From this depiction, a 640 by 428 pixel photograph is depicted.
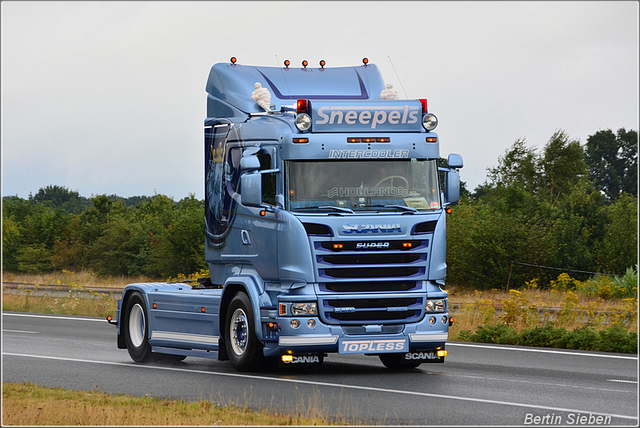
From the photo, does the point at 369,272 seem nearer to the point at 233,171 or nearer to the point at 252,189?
the point at 252,189

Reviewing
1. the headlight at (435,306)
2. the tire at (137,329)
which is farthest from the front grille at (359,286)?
the tire at (137,329)

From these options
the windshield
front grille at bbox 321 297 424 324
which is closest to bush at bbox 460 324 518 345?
front grille at bbox 321 297 424 324

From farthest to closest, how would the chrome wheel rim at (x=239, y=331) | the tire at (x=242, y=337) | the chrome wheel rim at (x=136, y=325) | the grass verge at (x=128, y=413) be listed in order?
1. the chrome wheel rim at (x=136, y=325)
2. the chrome wheel rim at (x=239, y=331)
3. the tire at (x=242, y=337)
4. the grass verge at (x=128, y=413)

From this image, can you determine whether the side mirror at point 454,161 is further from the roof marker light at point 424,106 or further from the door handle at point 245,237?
the door handle at point 245,237

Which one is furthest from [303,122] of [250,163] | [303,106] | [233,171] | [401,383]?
[401,383]

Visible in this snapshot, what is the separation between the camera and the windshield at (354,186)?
1157 cm

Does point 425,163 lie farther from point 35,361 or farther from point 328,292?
point 35,361

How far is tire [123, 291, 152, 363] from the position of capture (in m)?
14.4

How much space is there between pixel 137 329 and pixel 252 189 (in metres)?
4.62

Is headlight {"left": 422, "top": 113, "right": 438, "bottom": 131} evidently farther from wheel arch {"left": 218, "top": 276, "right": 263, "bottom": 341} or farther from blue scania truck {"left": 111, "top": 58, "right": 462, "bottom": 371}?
wheel arch {"left": 218, "top": 276, "right": 263, "bottom": 341}

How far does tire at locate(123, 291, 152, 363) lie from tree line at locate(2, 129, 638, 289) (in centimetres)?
1761

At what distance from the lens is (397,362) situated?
43.5 feet

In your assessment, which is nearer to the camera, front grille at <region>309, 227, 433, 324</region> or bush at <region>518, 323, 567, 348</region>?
front grille at <region>309, 227, 433, 324</region>

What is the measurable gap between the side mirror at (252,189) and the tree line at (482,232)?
1956cm
